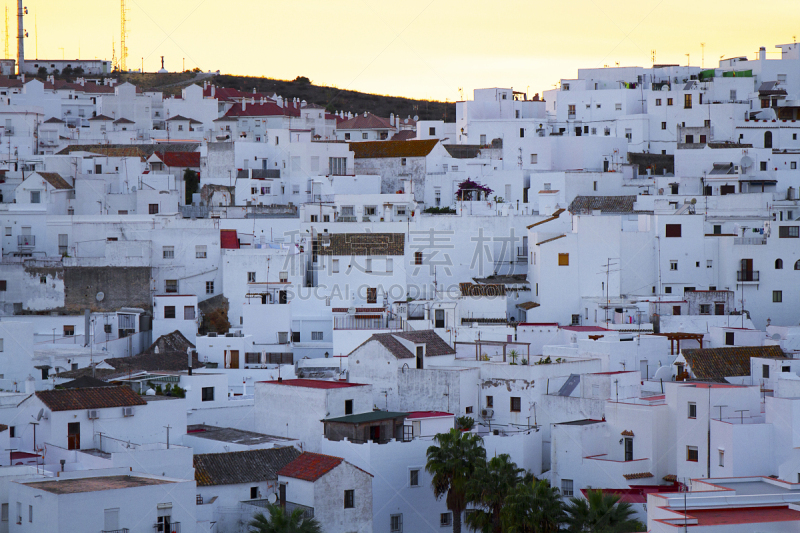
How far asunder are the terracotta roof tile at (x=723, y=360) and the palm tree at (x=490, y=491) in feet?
25.9

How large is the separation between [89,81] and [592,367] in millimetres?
55477

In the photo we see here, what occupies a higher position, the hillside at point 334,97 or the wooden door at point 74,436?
the hillside at point 334,97


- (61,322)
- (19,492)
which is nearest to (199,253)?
(61,322)

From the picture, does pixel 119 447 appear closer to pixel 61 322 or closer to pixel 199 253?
pixel 61 322

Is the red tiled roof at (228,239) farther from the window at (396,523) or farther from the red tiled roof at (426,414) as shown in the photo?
the window at (396,523)

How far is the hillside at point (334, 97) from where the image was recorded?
93.9 metres

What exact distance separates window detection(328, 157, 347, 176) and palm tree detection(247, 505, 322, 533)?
27615mm

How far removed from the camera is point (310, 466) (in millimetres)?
26047

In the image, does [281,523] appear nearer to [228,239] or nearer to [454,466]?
[454,466]

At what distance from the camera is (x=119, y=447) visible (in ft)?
86.9

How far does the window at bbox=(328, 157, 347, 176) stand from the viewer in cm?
5050

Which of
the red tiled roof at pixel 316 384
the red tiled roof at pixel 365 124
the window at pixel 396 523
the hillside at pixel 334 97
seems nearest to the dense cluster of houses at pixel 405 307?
the window at pixel 396 523

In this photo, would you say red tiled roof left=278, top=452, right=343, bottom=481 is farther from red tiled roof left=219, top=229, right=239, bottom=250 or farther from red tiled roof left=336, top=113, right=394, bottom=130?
red tiled roof left=336, top=113, right=394, bottom=130

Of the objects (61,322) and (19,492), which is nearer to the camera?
(19,492)
